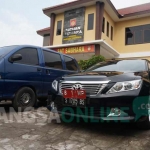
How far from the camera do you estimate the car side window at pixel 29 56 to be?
13.1 feet

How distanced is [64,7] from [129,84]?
12.8 m

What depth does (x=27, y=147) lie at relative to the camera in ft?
7.27

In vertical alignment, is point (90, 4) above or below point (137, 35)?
above

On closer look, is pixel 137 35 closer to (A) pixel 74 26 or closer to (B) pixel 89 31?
(B) pixel 89 31

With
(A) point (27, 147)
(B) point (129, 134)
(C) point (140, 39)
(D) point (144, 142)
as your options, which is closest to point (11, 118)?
(A) point (27, 147)

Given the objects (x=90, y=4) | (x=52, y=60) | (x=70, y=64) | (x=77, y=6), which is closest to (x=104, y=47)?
(x=90, y=4)

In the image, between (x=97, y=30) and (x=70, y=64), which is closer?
(x=70, y=64)

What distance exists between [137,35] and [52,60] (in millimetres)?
12443

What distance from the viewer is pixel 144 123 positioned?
9.41 ft

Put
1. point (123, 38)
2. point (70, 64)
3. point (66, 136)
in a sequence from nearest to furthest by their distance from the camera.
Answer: point (66, 136)
point (70, 64)
point (123, 38)

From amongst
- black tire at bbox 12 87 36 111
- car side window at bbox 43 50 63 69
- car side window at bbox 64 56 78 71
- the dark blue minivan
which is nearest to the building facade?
car side window at bbox 64 56 78 71

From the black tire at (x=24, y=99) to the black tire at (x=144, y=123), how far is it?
2.46 m

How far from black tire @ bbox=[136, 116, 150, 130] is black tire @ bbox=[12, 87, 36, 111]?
2.46m

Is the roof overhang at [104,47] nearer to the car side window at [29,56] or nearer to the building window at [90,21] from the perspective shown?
the building window at [90,21]
